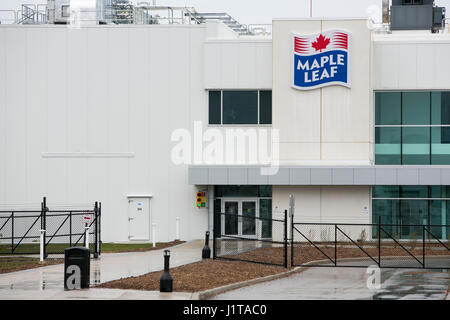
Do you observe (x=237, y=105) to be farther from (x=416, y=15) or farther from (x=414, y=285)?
(x=414, y=285)

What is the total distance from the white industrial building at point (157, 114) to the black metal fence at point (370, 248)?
1.27m

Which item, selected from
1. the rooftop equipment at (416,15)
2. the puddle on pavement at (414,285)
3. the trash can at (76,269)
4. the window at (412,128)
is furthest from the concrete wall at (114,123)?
the trash can at (76,269)

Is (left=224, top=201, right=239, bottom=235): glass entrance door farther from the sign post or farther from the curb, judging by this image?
the curb

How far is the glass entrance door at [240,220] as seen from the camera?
39312mm

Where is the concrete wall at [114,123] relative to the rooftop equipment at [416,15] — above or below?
below

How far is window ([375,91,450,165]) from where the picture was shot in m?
38.5

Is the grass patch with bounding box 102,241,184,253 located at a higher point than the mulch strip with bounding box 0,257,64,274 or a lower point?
lower

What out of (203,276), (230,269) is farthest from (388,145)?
(203,276)

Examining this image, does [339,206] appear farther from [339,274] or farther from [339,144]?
[339,274]

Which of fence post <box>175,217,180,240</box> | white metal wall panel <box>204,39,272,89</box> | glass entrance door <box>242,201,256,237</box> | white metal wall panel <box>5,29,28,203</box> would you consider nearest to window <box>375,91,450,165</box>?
white metal wall panel <box>204,39,272,89</box>

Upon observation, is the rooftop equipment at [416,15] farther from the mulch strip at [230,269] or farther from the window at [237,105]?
the mulch strip at [230,269]

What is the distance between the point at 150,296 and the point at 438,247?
21.0 m

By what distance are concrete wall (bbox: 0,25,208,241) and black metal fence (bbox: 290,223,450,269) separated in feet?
22.6

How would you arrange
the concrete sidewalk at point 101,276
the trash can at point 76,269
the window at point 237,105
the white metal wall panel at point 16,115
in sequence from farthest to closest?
the white metal wall panel at point 16,115 < the window at point 237,105 < the trash can at point 76,269 < the concrete sidewalk at point 101,276
